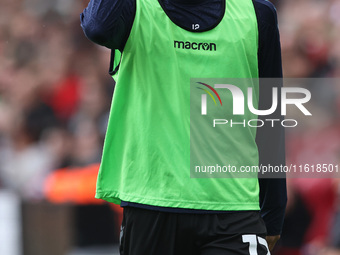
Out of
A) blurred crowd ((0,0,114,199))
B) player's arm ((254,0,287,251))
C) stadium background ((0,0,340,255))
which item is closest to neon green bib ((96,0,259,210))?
player's arm ((254,0,287,251))

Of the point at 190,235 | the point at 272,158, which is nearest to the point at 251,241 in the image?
the point at 190,235

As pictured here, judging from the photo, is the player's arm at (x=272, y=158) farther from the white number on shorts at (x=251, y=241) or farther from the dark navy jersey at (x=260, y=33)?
the white number on shorts at (x=251, y=241)

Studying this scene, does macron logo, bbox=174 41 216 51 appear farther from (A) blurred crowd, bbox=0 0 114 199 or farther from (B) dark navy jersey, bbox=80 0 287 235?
(A) blurred crowd, bbox=0 0 114 199

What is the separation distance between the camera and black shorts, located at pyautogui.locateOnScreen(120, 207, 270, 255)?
3045 mm

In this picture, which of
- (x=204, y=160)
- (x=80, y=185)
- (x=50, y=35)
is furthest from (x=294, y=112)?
(x=50, y=35)

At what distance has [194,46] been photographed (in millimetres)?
3109

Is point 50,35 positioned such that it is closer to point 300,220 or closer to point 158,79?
point 300,220

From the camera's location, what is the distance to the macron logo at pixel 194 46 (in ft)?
10.2

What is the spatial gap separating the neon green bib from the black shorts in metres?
0.05

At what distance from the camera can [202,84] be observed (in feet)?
10.2

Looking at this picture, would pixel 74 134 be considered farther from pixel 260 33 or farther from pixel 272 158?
pixel 260 33

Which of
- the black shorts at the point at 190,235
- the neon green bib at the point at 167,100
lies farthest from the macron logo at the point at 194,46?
the black shorts at the point at 190,235

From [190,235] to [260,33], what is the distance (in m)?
0.96

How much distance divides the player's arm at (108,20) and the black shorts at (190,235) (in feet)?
2.48
